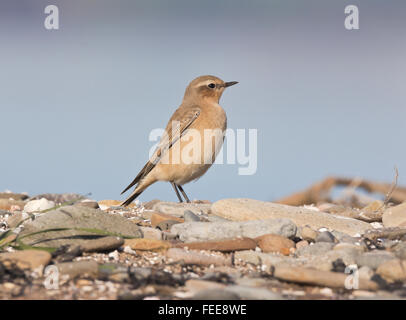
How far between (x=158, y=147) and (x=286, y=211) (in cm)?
268

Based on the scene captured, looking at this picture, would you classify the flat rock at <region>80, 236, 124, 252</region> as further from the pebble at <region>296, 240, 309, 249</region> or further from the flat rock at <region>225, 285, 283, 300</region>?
the pebble at <region>296, 240, 309, 249</region>

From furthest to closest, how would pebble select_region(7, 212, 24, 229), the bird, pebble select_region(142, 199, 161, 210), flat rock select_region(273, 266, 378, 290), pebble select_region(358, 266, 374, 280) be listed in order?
the bird, pebble select_region(142, 199, 161, 210), pebble select_region(7, 212, 24, 229), pebble select_region(358, 266, 374, 280), flat rock select_region(273, 266, 378, 290)

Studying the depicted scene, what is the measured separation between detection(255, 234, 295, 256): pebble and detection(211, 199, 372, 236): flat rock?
90cm

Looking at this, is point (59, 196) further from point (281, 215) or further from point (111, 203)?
point (281, 215)

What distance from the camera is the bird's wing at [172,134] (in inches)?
317

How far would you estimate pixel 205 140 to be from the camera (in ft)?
25.8

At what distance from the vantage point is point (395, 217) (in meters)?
6.49

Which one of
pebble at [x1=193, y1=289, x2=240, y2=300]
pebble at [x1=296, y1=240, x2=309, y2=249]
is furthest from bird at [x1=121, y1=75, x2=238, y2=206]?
pebble at [x1=193, y1=289, x2=240, y2=300]

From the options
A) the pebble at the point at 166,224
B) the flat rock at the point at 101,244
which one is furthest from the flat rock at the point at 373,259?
the flat rock at the point at 101,244

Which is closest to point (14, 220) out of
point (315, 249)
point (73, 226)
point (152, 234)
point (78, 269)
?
point (73, 226)

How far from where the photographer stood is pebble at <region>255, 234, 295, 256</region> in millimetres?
5066

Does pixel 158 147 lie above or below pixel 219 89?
below
